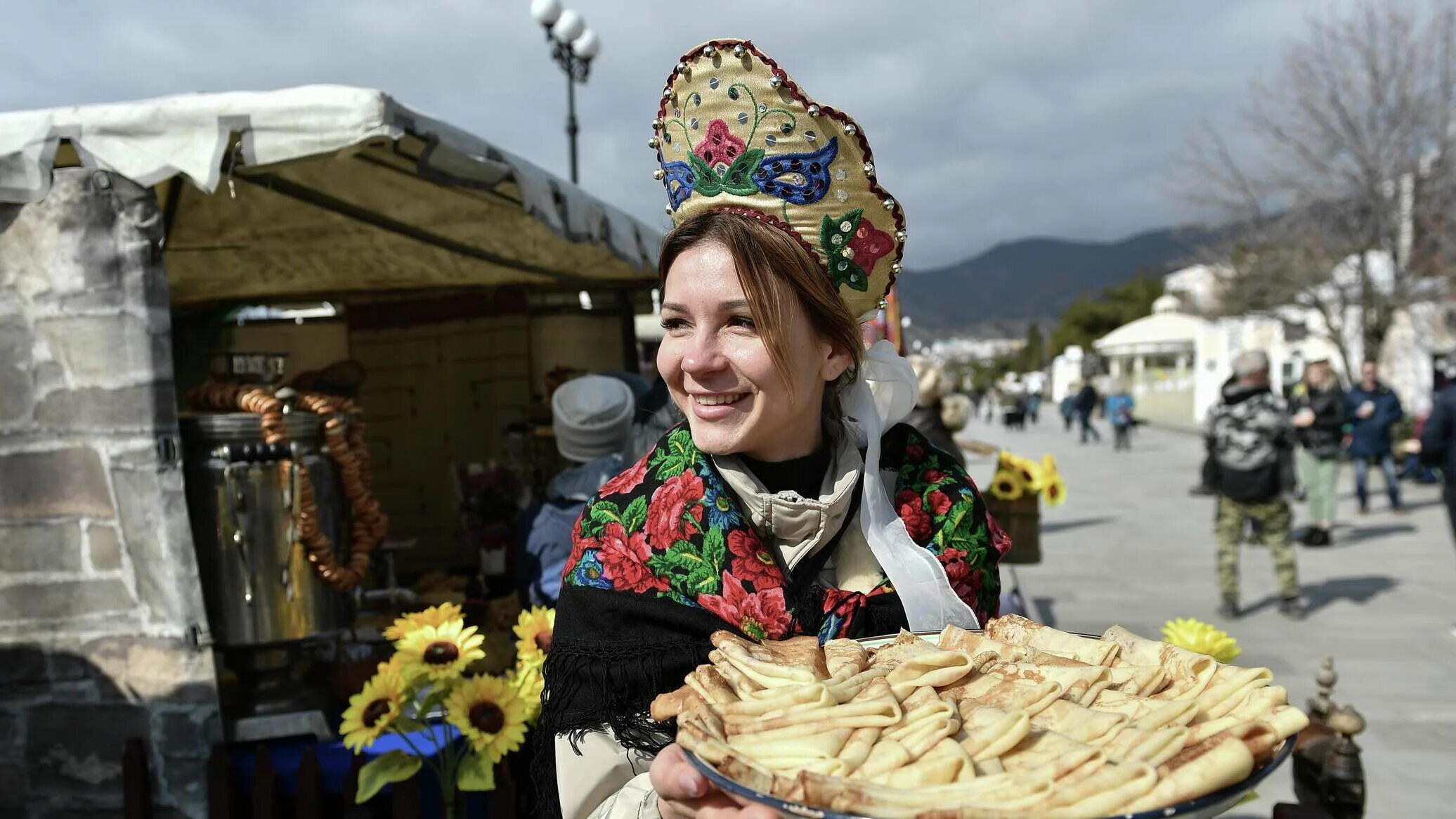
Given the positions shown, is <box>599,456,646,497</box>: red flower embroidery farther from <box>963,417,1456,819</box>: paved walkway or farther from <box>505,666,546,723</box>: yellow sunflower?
<box>963,417,1456,819</box>: paved walkway

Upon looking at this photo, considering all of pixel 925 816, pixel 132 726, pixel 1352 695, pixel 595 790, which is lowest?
pixel 1352 695

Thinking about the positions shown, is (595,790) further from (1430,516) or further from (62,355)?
(1430,516)

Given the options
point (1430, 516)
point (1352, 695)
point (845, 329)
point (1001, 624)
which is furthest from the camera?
point (1430, 516)

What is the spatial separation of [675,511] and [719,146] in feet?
2.07

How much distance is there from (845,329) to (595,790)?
88 centimetres

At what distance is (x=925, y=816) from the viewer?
0.99 m

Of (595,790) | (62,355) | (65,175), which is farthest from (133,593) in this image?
(595,790)

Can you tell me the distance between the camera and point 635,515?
1.74 meters

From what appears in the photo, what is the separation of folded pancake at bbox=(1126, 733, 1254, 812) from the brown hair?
2.72ft

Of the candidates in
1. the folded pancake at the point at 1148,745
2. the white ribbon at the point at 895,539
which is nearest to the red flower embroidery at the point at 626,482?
the white ribbon at the point at 895,539

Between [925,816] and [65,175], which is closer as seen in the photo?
[925,816]

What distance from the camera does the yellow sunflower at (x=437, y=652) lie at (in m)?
2.95

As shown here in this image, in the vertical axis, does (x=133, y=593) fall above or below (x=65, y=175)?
below

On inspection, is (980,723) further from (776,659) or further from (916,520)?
(916,520)
